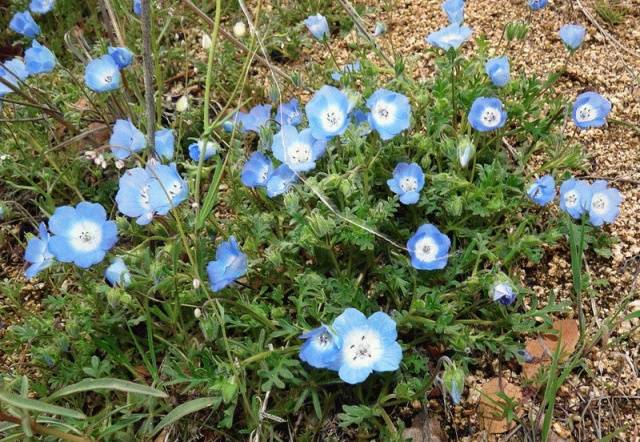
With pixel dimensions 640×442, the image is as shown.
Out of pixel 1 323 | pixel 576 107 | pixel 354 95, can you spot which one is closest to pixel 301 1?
pixel 354 95

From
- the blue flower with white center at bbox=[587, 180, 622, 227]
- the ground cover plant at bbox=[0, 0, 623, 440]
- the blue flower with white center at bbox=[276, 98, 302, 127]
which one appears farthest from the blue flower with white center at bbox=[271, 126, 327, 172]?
the blue flower with white center at bbox=[587, 180, 622, 227]

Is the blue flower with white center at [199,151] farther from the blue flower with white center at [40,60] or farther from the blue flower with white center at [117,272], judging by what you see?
the blue flower with white center at [40,60]

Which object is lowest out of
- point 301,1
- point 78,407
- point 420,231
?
point 78,407

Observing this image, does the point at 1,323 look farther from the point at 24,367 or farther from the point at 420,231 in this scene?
the point at 420,231

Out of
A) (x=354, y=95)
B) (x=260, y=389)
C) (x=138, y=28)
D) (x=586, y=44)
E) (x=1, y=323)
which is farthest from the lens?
(x=138, y=28)

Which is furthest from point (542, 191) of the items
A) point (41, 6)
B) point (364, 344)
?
point (41, 6)
